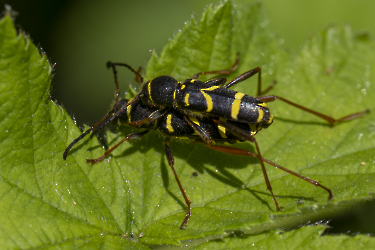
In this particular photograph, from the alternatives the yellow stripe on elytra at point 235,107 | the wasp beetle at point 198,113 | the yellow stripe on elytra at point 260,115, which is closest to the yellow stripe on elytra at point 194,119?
the wasp beetle at point 198,113

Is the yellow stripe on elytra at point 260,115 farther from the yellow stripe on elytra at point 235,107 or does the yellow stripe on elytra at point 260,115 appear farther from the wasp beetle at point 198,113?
the yellow stripe on elytra at point 235,107

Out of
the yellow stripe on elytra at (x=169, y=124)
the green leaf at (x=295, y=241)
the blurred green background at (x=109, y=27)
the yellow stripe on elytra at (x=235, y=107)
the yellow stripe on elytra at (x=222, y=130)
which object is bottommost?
the green leaf at (x=295, y=241)

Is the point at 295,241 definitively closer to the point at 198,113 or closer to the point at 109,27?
the point at 198,113

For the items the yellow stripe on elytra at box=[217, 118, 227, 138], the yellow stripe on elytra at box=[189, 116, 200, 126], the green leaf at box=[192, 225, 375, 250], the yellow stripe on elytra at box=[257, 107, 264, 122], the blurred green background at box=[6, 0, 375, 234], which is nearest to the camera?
the green leaf at box=[192, 225, 375, 250]

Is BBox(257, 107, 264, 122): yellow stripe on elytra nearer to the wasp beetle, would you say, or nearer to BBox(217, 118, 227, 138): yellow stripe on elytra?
the wasp beetle

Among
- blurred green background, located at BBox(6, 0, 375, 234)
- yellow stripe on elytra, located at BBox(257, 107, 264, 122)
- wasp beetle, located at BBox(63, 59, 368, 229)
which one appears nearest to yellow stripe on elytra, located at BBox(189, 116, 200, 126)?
wasp beetle, located at BBox(63, 59, 368, 229)

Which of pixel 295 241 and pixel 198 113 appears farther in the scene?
pixel 198 113

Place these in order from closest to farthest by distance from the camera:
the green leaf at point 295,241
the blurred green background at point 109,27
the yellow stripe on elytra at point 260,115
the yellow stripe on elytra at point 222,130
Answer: the green leaf at point 295,241 → the yellow stripe on elytra at point 260,115 → the yellow stripe on elytra at point 222,130 → the blurred green background at point 109,27

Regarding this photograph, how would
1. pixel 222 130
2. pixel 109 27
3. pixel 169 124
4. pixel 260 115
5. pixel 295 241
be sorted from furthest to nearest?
1. pixel 109 27
2. pixel 169 124
3. pixel 222 130
4. pixel 260 115
5. pixel 295 241

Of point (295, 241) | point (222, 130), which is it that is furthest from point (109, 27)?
point (295, 241)
